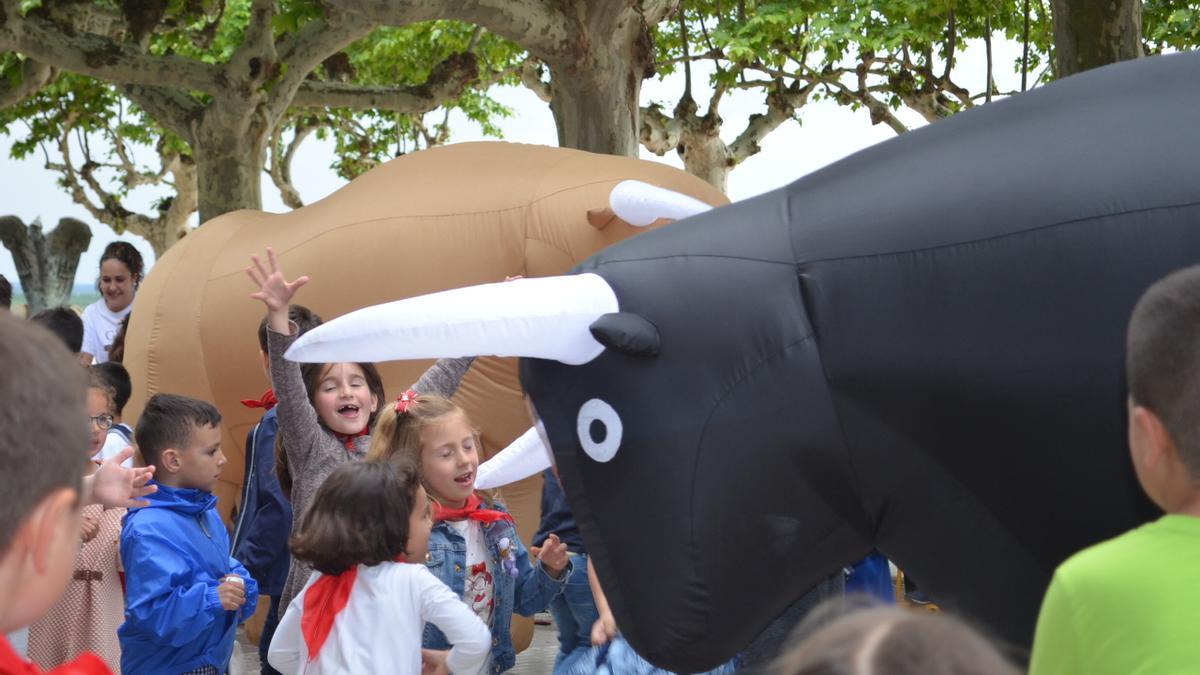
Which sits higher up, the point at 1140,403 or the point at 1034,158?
the point at 1034,158

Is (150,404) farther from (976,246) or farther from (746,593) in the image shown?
(976,246)

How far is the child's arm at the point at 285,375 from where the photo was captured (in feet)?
13.0

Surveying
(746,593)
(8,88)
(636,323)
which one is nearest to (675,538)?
(746,593)

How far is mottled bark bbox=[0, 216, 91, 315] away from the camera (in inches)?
749

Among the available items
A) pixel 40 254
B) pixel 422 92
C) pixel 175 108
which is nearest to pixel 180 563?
pixel 175 108

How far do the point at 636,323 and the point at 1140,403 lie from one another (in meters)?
1.00

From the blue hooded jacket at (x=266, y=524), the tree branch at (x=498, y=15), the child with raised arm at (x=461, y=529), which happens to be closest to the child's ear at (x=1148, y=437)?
the child with raised arm at (x=461, y=529)

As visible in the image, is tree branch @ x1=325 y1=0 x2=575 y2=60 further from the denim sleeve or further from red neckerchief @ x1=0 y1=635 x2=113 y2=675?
red neckerchief @ x1=0 y1=635 x2=113 y2=675

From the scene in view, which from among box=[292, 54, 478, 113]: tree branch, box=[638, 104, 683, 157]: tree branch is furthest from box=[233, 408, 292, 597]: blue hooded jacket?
box=[638, 104, 683, 157]: tree branch

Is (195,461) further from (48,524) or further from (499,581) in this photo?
(48,524)

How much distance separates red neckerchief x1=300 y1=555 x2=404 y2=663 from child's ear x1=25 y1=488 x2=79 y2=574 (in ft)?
6.10

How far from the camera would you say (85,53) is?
421 inches

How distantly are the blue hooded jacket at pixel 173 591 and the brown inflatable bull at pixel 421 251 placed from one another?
2.08 m

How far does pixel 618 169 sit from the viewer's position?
586cm
